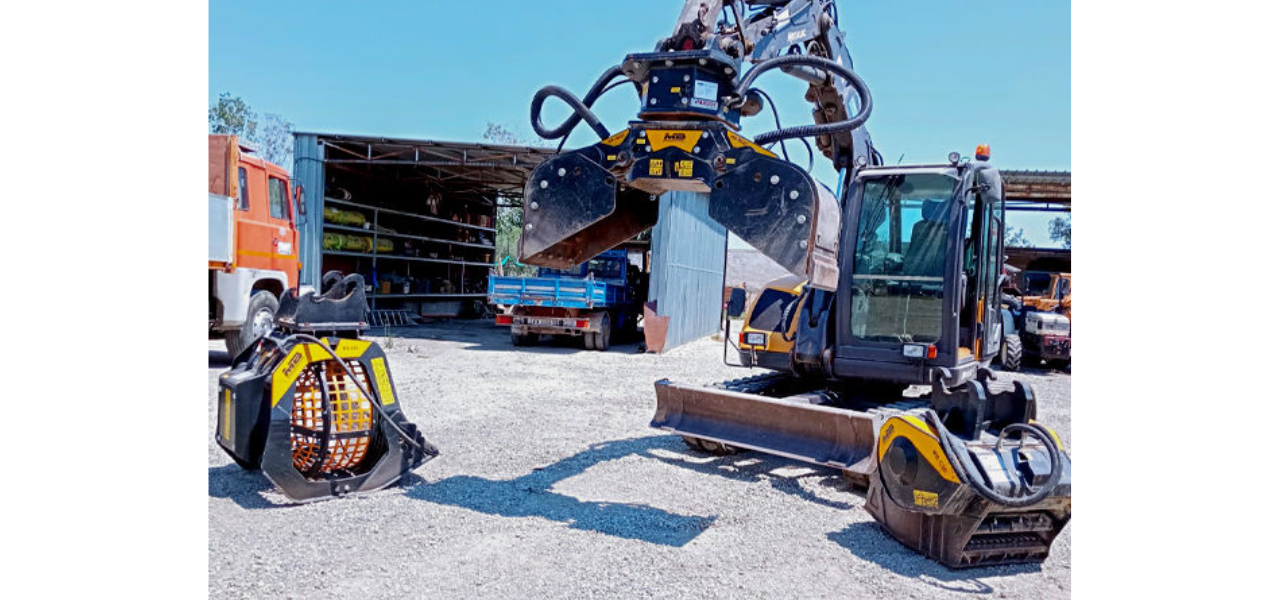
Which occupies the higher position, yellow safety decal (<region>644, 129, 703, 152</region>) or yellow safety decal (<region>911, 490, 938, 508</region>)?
yellow safety decal (<region>644, 129, 703, 152</region>)

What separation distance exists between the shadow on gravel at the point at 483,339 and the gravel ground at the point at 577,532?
722cm

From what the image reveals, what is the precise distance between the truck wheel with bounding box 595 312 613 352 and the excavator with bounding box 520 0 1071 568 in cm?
754

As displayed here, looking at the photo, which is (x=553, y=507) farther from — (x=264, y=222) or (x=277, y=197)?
(x=277, y=197)

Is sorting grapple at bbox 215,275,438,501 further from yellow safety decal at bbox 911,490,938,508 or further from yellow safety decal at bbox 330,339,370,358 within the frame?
yellow safety decal at bbox 911,490,938,508

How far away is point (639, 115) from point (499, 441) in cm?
291

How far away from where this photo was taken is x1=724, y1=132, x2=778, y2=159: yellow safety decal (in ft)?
12.1

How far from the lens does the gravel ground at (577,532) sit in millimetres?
3320

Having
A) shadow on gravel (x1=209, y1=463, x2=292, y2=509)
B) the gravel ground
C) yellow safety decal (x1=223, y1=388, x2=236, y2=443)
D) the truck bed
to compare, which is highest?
the truck bed

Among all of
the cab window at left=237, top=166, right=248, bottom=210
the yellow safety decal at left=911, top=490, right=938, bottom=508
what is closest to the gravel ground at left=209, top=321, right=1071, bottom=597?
the yellow safety decal at left=911, top=490, right=938, bottom=508

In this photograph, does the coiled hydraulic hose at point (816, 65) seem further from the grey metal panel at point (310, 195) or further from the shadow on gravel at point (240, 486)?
the grey metal panel at point (310, 195)

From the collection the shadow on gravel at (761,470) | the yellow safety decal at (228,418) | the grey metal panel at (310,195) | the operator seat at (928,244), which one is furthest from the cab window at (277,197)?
the operator seat at (928,244)

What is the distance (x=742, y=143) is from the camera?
12.2ft

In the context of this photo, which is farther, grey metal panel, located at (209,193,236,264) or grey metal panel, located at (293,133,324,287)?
grey metal panel, located at (293,133,324,287)

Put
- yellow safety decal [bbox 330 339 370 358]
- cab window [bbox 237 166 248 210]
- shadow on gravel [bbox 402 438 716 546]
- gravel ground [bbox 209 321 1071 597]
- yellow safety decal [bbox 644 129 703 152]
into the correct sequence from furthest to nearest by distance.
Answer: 1. cab window [bbox 237 166 248 210]
2. yellow safety decal [bbox 330 339 370 358]
3. shadow on gravel [bbox 402 438 716 546]
4. yellow safety decal [bbox 644 129 703 152]
5. gravel ground [bbox 209 321 1071 597]
